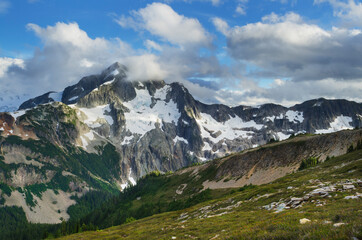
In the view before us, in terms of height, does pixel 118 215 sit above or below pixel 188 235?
below

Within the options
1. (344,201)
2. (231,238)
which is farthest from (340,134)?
(231,238)

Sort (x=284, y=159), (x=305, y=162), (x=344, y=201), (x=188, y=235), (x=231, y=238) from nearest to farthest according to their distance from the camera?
(x=231, y=238) < (x=344, y=201) < (x=188, y=235) < (x=305, y=162) < (x=284, y=159)

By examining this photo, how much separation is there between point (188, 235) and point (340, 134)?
118m

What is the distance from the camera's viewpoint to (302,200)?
34125 millimetres

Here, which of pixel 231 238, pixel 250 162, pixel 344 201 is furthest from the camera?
pixel 250 162

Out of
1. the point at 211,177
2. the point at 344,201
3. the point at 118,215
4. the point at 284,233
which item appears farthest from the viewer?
the point at 118,215

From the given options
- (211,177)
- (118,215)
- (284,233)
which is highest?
(284,233)

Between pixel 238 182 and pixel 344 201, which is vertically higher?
pixel 344 201

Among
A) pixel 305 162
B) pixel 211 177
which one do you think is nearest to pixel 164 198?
pixel 211 177

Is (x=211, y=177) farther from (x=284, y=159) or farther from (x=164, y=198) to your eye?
(x=284, y=159)

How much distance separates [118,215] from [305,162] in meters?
126

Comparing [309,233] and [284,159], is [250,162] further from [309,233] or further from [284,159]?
[309,233]

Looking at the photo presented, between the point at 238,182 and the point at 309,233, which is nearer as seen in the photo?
the point at 309,233

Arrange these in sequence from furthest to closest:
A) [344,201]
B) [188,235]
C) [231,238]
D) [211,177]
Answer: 1. [211,177]
2. [188,235]
3. [344,201]
4. [231,238]
